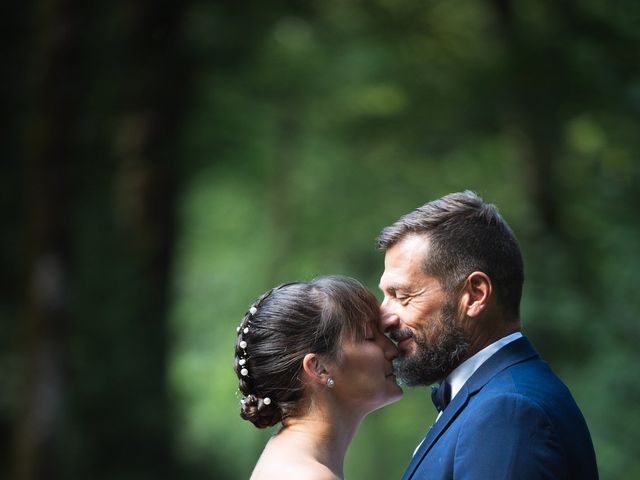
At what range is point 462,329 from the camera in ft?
11.6

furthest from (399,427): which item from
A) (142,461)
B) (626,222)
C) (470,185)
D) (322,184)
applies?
(626,222)

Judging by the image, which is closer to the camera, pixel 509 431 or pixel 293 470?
pixel 509 431

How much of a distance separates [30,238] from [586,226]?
328 inches

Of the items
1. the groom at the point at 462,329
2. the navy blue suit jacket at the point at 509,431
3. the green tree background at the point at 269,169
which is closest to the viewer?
the navy blue suit jacket at the point at 509,431

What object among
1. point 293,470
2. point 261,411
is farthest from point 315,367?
point 293,470

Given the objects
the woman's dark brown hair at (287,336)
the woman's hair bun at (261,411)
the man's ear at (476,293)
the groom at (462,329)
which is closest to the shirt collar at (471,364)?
the groom at (462,329)

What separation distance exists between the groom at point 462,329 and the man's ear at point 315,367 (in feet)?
0.87

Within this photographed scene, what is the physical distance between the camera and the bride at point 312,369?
3.60m

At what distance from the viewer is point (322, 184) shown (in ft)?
63.3

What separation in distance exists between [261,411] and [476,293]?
0.86 metres

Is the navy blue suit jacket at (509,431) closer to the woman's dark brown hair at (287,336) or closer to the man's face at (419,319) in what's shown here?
the man's face at (419,319)

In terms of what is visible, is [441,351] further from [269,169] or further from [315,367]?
[269,169]

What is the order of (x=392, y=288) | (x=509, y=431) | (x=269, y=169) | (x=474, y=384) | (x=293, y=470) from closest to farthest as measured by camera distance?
1. (x=509, y=431)
2. (x=474, y=384)
3. (x=293, y=470)
4. (x=392, y=288)
5. (x=269, y=169)

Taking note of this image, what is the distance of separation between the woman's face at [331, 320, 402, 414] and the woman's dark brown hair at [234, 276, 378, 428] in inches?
1.3
